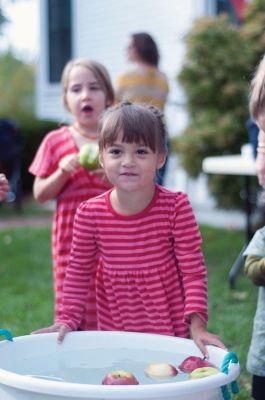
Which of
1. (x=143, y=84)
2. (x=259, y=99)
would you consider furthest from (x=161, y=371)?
(x=143, y=84)

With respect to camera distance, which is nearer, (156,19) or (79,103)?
(79,103)

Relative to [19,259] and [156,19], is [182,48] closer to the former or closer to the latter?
[156,19]

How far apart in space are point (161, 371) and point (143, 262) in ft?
1.35

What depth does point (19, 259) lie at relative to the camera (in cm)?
604

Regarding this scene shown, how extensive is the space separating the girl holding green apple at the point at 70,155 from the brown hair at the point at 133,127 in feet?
2.02

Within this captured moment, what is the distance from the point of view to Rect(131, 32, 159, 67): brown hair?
4910 mm

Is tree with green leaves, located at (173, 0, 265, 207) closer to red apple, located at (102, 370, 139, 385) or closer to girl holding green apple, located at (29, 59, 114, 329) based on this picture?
girl holding green apple, located at (29, 59, 114, 329)

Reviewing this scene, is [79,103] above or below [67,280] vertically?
above

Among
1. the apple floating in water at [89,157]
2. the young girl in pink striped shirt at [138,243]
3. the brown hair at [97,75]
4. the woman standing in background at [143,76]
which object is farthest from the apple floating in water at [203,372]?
the woman standing in background at [143,76]

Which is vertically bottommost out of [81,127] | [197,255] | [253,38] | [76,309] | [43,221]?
[43,221]

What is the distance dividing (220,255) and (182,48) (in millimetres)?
3422

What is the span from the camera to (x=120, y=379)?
1.79 metres

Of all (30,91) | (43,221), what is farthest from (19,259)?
(30,91)

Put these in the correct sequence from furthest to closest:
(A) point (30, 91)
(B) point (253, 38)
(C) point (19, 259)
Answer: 1. (A) point (30, 91)
2. (B) point (253, 38)
3. (C) point (19, 259)
